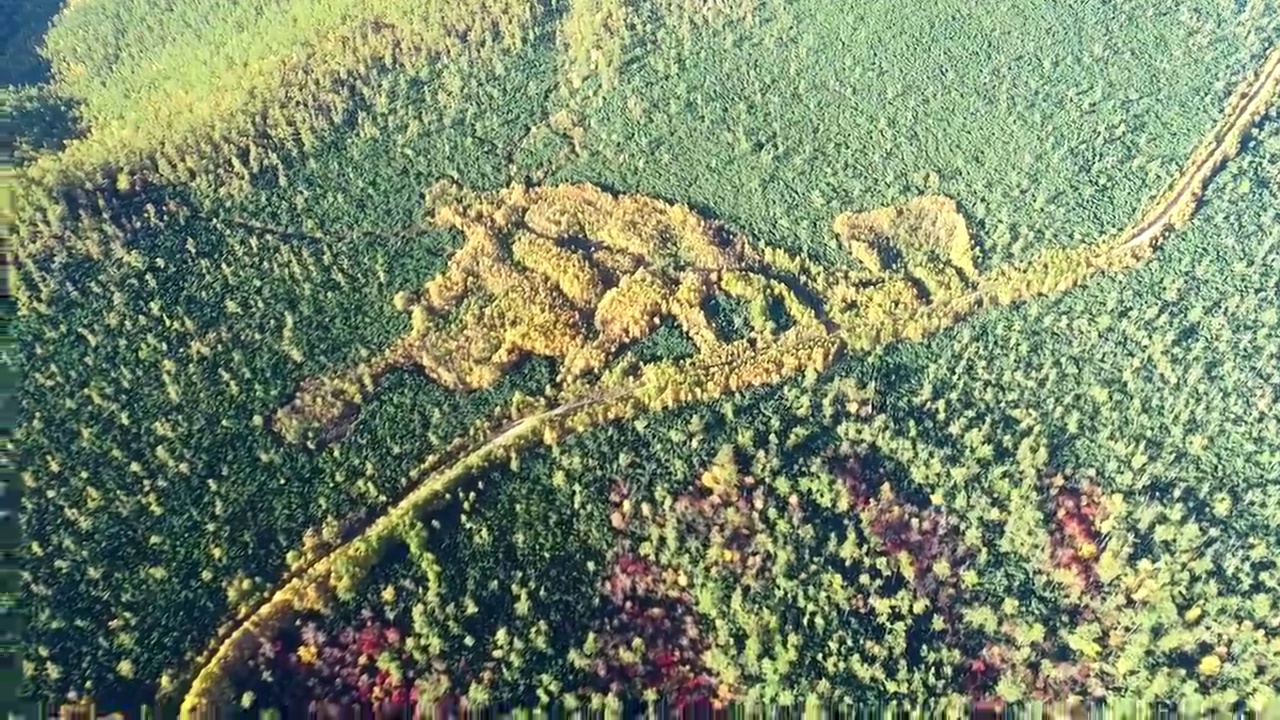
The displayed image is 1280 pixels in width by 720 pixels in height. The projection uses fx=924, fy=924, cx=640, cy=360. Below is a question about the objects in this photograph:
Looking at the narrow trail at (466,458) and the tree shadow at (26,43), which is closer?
the narrow trail at (466,458)

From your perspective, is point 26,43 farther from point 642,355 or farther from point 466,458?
point 642,355

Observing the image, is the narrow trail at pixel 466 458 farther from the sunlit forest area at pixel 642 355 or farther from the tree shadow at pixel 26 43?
the tree shadow at pixel 26 43

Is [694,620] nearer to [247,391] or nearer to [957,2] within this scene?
[247,391]

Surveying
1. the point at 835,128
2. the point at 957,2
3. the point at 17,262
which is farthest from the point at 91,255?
the point at 957,2

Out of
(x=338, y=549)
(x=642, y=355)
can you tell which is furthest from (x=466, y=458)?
(x=642, y=355)

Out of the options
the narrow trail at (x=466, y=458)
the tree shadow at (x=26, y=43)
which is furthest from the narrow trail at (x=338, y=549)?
the tree shadow at (x=26, y=43)

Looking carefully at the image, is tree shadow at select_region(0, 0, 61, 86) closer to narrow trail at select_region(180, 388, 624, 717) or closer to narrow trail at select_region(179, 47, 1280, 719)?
narrow trail at select_region(180, 388, 624, 717)
